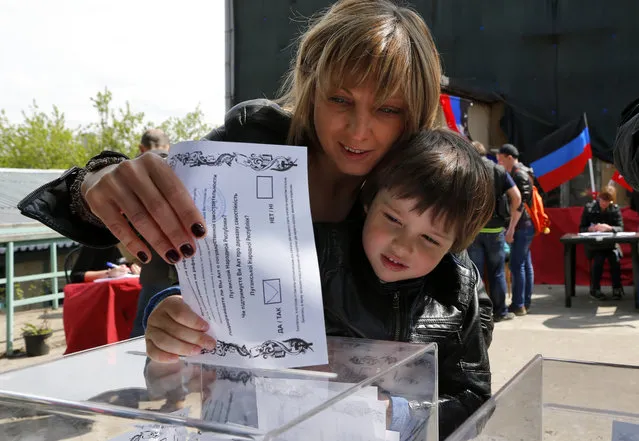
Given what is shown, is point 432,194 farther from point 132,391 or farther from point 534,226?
point 534,226

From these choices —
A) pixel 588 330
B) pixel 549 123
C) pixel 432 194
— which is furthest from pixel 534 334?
pixel 549 123

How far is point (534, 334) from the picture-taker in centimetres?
524

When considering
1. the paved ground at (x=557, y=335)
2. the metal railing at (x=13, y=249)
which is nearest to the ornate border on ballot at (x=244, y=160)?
the paved ground at (x=557, y=335)

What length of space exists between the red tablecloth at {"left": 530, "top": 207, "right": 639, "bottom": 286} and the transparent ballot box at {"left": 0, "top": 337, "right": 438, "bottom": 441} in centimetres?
784

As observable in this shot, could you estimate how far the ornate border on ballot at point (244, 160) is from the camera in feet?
2.22

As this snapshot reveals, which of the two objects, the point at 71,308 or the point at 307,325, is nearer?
the point at 307,325

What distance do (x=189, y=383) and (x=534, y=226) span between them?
614 centimetres

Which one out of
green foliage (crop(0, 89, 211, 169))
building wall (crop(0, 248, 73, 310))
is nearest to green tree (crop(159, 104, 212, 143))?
green foliage (crop(0, 89, 211, 169))

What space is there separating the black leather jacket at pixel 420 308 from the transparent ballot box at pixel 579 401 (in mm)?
134

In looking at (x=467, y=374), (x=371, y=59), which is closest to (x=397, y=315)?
(x=467, y=374)

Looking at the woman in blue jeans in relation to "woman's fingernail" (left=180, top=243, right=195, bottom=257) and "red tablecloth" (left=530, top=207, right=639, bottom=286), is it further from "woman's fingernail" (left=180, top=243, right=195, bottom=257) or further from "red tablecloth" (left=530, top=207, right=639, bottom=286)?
"woman's fingernail" (left=180, top=243, right=195, bottom=257)

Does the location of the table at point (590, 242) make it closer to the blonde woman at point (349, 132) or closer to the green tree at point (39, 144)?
the blonde woman at point (349, 132)

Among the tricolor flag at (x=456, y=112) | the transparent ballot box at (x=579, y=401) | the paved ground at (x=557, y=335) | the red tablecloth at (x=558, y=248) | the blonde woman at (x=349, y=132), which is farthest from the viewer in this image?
the red tablecloth at (x=558, y=248)

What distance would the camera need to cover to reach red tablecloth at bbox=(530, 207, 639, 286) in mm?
8032
